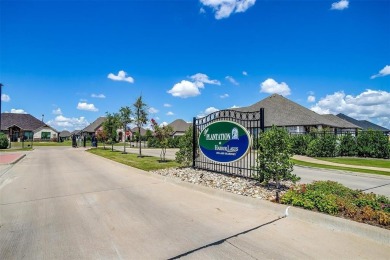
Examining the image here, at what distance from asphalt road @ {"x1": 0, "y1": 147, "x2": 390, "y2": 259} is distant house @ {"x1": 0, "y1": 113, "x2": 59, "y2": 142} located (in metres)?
67.6

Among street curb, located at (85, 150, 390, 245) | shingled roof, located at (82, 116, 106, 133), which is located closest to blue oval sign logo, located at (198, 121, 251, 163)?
street curb, located at (85, 150, 390, 245)

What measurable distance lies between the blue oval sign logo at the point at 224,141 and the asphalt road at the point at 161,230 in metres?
2.22

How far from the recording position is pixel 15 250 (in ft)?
12.8

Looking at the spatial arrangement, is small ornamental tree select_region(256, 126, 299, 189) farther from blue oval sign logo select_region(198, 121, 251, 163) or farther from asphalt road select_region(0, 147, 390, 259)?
blue oval sign logo select_region(198, 121, 251, 163)

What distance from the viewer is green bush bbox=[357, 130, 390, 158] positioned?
20.0 meters

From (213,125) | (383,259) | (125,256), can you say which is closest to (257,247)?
(383,259)

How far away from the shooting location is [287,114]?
3700cm

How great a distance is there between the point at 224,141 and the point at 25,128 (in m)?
73.4

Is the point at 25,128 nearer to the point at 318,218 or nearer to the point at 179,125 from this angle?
the point at 179,125

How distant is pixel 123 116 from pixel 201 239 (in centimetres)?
2246

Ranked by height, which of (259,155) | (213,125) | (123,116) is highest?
(123,116)

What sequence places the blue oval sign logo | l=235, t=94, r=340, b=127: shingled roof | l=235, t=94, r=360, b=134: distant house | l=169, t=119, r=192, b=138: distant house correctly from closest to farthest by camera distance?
1. the blue oval sign logo
2. l=235, t=94, r=360, b=134: distant house
3. l=235, t=94, r=340, b=127: shingled roof
4. l=169, t=119, r=192, b=138: distant house

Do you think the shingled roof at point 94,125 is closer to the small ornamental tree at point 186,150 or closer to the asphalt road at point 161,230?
the small ornamental tree at point 186,150

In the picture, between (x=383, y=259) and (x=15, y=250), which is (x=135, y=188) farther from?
(x=383, y=259)
